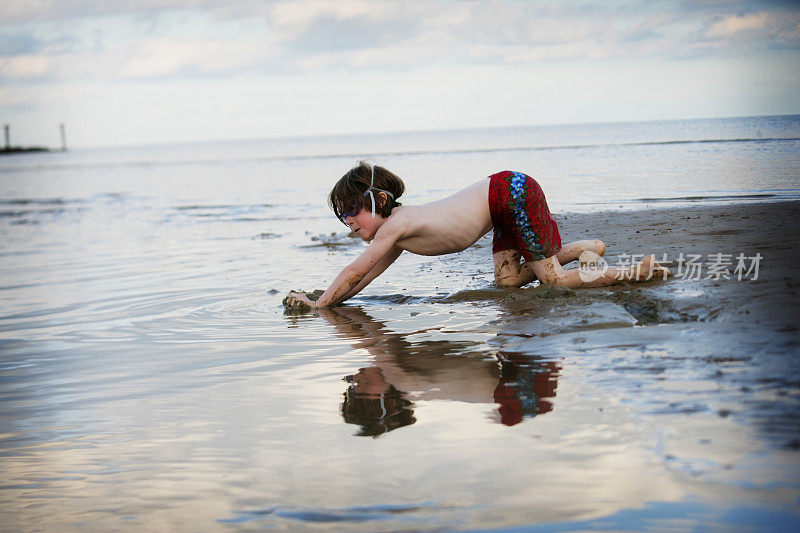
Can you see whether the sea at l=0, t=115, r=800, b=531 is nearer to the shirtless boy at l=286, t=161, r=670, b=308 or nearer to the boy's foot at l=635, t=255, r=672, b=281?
the shirtless boy at l=286, t=161, r=670, b=308

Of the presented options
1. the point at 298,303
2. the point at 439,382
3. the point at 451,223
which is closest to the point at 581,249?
the point at 451,223

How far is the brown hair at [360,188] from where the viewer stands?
4.84 metres

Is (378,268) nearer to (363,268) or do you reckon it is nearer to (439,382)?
(363,268)

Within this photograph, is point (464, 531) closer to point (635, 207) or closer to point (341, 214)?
point (341, 214)

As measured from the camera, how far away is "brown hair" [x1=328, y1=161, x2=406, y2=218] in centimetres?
484

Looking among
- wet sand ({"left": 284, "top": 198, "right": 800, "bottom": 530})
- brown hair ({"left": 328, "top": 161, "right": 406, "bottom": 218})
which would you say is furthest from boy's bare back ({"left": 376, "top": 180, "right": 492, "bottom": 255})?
wet sand ({"left": 284, "top": 198, "right": 800, "bottom": 530})

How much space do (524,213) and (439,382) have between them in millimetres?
2147

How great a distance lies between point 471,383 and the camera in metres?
3.12

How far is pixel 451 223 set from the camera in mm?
5008

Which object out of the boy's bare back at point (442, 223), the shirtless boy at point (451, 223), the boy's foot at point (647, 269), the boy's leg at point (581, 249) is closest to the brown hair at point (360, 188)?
the shirtless boy at point (451, 223)

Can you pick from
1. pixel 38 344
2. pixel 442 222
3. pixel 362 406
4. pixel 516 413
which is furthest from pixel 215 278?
pixel 516 413

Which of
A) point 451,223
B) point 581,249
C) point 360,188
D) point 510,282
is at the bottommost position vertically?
point 510,282

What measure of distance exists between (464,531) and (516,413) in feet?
2.95

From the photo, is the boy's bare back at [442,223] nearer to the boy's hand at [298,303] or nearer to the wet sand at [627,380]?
the wet sand at [627,380]
